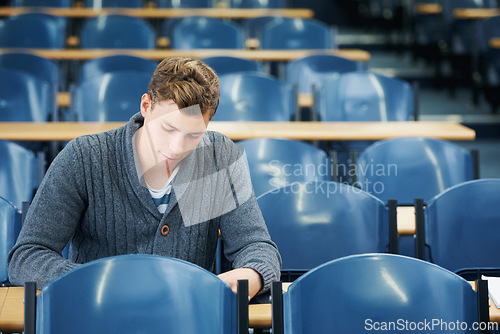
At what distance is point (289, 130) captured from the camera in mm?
3219

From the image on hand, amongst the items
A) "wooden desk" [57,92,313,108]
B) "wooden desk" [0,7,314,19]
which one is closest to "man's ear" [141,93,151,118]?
"wooden desk" [57,92,313,108]

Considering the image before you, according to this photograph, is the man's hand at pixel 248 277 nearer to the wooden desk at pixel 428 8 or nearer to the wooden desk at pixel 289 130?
the wooden desk at pixel 289 130

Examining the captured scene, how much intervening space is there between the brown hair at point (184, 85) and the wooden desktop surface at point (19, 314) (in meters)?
0.48

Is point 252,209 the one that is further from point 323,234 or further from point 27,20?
point 27,20

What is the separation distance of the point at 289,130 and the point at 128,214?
1674 mm

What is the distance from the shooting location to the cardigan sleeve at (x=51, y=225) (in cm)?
150

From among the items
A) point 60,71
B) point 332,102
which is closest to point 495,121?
point 332,102

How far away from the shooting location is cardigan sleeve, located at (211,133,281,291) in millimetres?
1627

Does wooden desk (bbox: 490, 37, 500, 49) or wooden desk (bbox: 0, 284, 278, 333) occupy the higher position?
wooden desk (bbox: 490, 37, 500, 49)

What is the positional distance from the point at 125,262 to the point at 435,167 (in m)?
1.73

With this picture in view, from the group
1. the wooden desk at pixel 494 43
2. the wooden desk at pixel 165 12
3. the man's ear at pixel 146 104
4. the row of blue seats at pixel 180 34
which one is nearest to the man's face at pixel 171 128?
the man's ear at pixel 146 104

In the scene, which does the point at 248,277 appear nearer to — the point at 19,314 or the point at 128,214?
the point at 128,214

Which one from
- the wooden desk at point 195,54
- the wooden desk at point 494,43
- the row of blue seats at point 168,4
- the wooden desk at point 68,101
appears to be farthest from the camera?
the row of blue seats at point 168,4

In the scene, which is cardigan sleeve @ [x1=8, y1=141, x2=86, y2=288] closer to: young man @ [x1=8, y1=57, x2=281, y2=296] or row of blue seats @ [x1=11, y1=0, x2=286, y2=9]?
young man @ [x1=8, y1=57, x2=281, y2=296]
